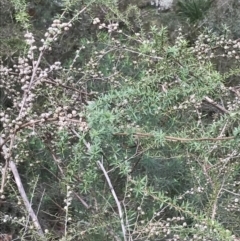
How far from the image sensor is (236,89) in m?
1.43

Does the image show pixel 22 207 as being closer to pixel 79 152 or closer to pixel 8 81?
pixel 79 152

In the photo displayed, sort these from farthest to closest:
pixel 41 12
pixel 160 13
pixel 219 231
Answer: pixel 160 13 < pixel 41 12 < pixel 219 231

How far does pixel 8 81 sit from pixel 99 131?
52 centimetres

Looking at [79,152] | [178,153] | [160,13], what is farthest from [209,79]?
[160,13]

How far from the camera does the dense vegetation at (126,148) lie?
1067 mm

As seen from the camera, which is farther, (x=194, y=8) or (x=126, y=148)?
(x=194, y=8)

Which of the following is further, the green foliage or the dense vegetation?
the green foliage

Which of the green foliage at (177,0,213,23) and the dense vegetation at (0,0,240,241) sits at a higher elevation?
the green foliage at (177,0,213,23)

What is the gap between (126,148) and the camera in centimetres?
119

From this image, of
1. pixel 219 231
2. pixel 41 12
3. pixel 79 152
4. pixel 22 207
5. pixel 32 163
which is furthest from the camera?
pixel 41 12

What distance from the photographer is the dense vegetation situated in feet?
3.50

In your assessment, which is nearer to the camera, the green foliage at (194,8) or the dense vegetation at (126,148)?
the dense vegetation at (126,148)

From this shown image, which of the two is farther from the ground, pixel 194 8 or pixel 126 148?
pixel 194 8

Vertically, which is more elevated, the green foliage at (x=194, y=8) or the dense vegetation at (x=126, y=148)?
the green foliage at (x=194, y=8)
